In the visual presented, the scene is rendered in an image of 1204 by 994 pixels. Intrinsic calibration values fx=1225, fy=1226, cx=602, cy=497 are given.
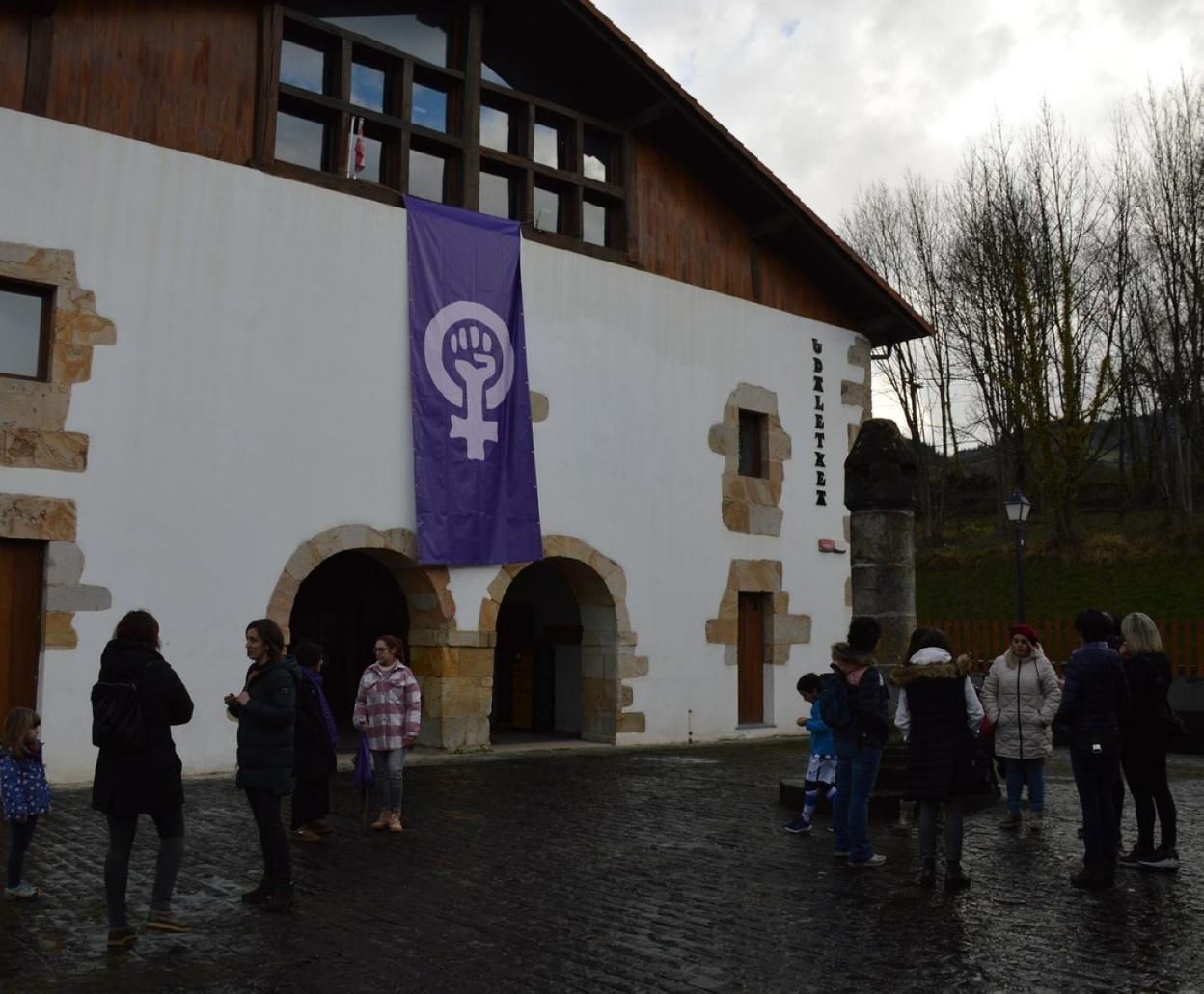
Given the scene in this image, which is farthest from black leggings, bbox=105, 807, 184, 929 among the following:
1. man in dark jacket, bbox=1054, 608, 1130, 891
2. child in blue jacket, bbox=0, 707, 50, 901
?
man in dark jacket, bbox=1054, 608, 1130, 891

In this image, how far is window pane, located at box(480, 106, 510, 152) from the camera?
14891mm

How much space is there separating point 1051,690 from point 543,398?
24.4 ft

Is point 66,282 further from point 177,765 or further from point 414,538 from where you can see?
point 177,765

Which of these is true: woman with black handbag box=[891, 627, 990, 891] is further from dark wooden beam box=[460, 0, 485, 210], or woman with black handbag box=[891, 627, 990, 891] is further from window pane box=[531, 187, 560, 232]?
window pane box=[531, 187, 560, 232]

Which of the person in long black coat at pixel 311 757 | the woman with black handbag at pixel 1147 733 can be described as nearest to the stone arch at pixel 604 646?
the person in long black coat at pixel 311 757

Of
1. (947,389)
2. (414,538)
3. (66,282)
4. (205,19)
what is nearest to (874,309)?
(414,538)

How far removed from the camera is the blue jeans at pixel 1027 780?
920cm

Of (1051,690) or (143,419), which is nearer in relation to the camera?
(1051,690)

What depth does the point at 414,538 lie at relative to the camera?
13.4 meters

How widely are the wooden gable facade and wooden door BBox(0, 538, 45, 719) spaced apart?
413 cm

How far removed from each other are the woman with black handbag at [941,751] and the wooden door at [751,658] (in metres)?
9.99

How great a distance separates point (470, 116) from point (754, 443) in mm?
6123

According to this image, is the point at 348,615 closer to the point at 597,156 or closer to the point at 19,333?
the point at 597,156

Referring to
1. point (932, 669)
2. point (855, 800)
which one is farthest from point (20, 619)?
point (932, 669)
